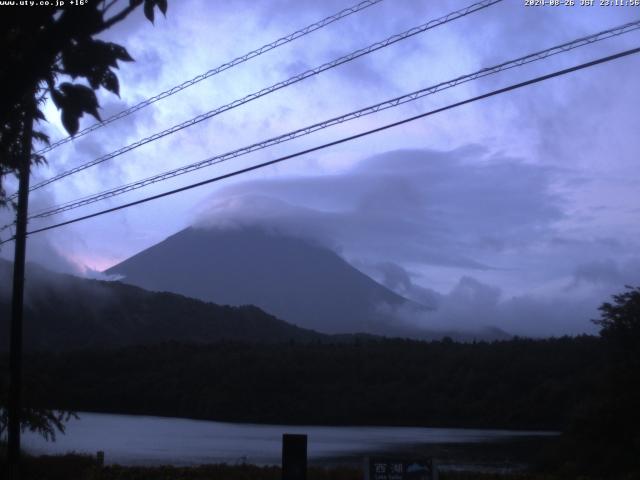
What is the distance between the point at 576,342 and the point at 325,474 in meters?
60.6

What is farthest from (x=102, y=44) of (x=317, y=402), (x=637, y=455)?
(x=317, y=402)

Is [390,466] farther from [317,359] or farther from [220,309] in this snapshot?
[220,309]

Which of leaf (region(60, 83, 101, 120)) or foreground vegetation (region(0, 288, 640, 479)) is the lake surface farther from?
leaf (region(60, 83, 101, 120))

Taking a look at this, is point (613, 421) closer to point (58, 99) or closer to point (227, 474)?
point (227, 474)

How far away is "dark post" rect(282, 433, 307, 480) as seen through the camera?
11.5 metres

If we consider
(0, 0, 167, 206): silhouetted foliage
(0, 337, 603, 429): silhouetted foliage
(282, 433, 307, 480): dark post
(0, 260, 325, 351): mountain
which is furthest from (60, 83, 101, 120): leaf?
(0, 260, 325, 351): mountain

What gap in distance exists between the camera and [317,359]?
91.5 meters

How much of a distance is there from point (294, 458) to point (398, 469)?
1765 mm

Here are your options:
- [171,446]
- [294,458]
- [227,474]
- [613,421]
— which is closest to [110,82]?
[294,458]

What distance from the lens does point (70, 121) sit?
4422 millimetres

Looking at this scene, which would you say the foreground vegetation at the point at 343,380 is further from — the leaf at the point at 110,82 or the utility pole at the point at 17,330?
the leaf at the point at 110,82

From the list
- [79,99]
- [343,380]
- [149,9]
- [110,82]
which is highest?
[343,380]


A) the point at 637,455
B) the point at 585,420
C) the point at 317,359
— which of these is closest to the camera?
the point at 637,455

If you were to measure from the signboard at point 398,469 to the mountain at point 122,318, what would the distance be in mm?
75056
